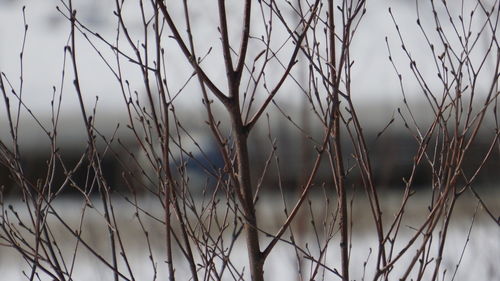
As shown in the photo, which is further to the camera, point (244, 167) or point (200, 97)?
point (200, 97)

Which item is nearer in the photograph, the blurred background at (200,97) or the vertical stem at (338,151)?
the vertical stem at (338,151)

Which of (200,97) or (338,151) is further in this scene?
(200,97)

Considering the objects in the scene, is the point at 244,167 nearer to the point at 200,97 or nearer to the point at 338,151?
the point at 338,151

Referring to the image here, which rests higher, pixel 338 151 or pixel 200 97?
pixel 200 97

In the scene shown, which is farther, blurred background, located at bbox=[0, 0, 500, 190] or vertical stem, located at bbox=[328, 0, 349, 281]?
blurred background, located at bbox=[0, 0, 500, 190]

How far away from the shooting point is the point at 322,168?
8703 millimetres

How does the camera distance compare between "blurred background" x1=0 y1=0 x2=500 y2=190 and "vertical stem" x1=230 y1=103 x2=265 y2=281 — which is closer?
"vertical stem" x1=230 y1=103 x2=265 y2=281

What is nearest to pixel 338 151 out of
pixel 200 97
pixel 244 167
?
pixel 244 167

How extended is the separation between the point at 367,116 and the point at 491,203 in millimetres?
2823

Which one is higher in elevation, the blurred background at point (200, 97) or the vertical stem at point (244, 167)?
the blurred background at point (200, 97)

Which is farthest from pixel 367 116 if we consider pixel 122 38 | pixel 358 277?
pixel 122 38

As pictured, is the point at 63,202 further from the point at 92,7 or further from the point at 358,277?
the point at 92,7

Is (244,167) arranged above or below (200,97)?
below

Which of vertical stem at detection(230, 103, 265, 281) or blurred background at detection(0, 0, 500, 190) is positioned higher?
blurred background at detection(0, 0, 500, 190)
